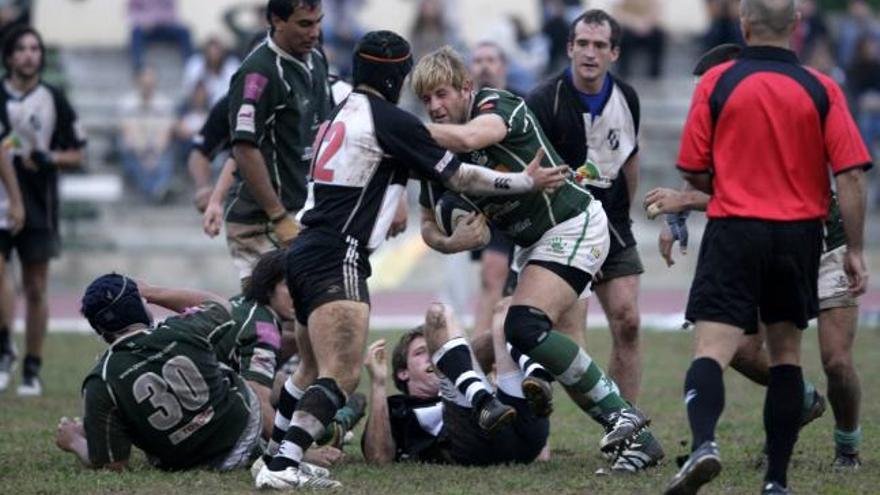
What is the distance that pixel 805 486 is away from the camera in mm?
7672

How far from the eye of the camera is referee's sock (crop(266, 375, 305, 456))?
7.89m

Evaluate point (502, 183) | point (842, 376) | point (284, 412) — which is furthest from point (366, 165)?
point (842, 376)

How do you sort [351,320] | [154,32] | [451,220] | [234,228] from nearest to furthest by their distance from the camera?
[351,320] → [451,220] → [234,228] → [154,32]

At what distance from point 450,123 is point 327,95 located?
1.76m

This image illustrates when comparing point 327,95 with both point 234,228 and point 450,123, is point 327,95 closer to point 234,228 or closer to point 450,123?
point 234,228

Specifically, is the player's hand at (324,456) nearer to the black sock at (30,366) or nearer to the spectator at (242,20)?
the black sock at (30,366)

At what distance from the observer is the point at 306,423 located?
7.48 metres

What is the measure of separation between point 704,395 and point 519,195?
1.54 m

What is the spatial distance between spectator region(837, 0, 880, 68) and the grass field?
12.3 metres

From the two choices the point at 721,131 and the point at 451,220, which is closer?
the point at 721,131

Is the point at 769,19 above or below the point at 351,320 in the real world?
above

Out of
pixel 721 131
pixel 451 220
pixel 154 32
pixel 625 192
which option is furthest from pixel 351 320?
pixel 154 32

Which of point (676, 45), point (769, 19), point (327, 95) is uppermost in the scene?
point (769, 19)

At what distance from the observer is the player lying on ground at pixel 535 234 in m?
7.98
